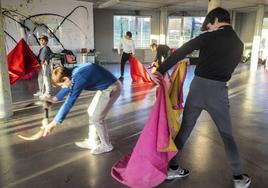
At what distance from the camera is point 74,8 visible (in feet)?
33.1

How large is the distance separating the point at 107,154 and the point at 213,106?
145 centimetres

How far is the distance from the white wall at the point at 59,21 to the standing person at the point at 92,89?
23.0ft

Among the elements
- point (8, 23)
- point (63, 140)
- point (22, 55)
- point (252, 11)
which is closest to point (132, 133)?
point (63, 140)

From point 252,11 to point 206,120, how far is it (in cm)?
1248

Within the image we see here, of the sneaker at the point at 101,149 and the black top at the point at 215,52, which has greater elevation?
the black top at the point at 215,52

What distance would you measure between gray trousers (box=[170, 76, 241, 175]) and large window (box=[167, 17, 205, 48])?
13.0 meters

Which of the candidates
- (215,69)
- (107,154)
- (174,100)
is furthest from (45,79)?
(215,69)

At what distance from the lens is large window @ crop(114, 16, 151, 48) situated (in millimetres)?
13695

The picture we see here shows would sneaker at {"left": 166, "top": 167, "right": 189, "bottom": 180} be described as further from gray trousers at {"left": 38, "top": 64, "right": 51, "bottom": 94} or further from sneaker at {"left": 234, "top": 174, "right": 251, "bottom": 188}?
gray trousers at {"left": 38, "top": 64, "right": 51, "bottom": 94}

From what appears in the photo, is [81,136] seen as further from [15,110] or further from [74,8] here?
[74,8]

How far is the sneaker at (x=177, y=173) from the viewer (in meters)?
2.46

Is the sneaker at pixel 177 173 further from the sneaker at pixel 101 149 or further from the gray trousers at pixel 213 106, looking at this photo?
the sneaker at pixel 101 149

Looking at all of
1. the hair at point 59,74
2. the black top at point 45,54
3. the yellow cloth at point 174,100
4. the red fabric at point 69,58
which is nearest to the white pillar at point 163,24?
the red fabric at point 69,58

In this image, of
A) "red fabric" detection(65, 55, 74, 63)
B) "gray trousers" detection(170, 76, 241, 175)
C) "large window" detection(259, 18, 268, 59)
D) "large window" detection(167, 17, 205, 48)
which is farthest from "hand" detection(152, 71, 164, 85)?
"large window" detection(259, 18, 268, 59)
